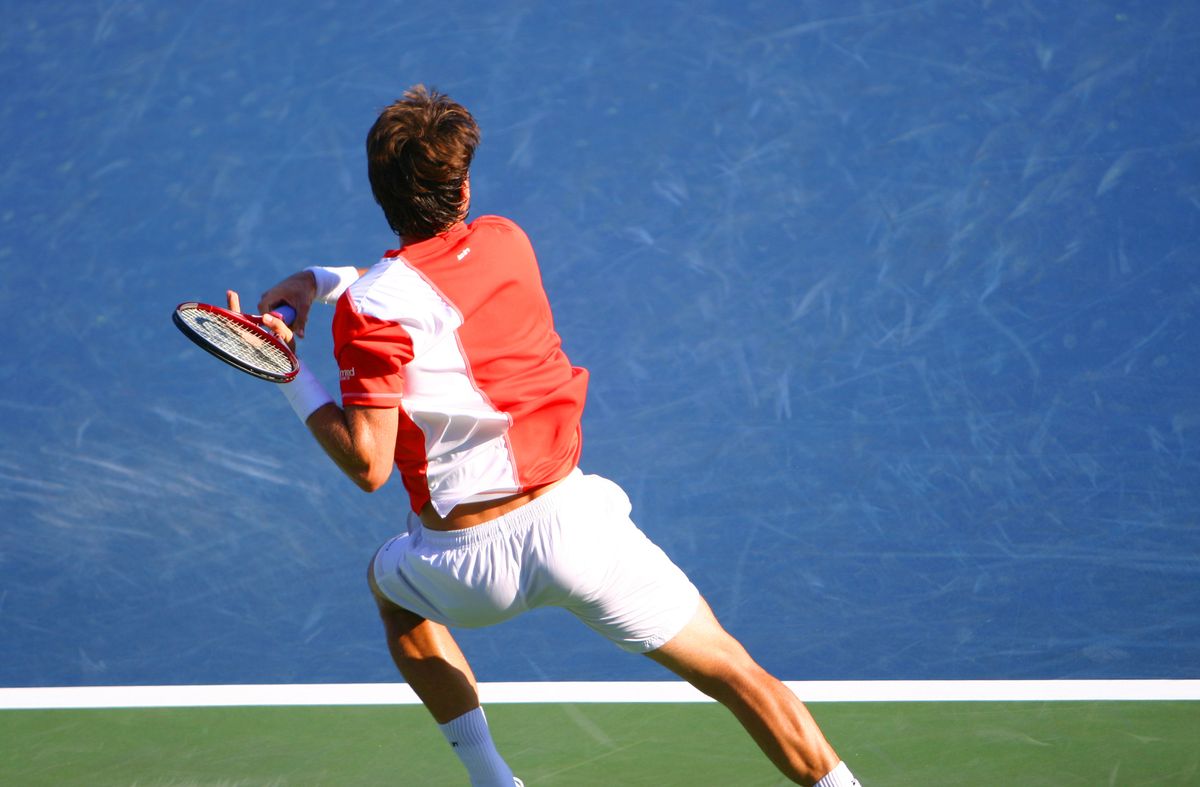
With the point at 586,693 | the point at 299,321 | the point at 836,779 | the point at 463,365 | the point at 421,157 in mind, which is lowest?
the point at 586,693

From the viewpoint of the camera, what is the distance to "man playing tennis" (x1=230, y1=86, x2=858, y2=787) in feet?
7.72

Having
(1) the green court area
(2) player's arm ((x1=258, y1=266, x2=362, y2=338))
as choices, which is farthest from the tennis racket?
(1) the green court area

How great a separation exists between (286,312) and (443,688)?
85 cm

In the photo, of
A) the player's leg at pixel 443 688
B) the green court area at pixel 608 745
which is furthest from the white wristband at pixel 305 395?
the green court area at pixel 608 745

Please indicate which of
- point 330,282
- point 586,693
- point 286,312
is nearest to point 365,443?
point 286,312

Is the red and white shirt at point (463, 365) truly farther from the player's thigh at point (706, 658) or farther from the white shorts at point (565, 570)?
the player's thigh at point (706, 658)

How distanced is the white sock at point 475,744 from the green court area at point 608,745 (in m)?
0.57

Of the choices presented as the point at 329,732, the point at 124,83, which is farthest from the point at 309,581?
the point at 124,83

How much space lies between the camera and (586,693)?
154 inches

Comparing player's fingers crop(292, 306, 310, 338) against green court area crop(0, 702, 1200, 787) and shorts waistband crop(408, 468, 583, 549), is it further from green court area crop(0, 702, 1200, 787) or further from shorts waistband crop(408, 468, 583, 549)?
green court area crop(0, 702, 1200, 787)

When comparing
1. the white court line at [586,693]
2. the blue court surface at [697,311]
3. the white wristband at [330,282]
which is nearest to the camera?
the white wristband at [330,282]

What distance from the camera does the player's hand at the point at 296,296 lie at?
8.50 ft

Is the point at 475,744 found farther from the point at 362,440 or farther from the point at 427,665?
the point at 362,440

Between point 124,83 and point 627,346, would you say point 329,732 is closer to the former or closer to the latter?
point 627,346
